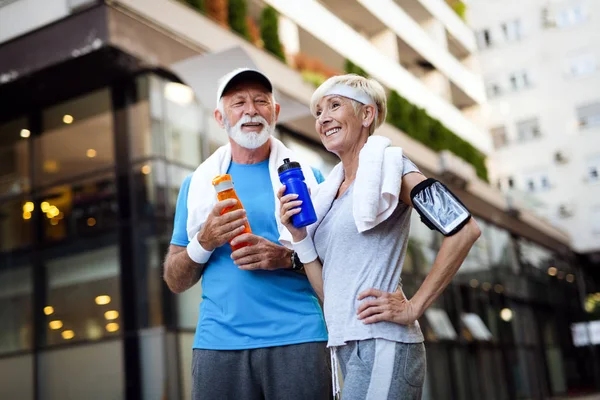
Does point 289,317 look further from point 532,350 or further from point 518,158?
point 518,158

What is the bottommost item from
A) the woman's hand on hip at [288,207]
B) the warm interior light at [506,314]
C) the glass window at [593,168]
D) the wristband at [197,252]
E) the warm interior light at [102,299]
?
the wristband at [197,252]

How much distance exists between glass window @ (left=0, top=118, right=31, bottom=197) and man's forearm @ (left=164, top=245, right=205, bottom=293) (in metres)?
8.67

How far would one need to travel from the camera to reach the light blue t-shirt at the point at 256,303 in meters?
2.97

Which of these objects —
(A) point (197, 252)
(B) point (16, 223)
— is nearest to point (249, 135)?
(A) point (197, 252)

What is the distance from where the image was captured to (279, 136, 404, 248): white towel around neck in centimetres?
258

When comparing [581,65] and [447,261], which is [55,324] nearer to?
[447,261]

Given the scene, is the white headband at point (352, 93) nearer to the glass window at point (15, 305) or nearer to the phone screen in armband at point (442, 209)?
the phone screen in armband at point (442, 209)

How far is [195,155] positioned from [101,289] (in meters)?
2.33

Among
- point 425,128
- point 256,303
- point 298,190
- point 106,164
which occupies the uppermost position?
point 425,128

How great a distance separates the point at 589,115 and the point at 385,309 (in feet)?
Result: 109

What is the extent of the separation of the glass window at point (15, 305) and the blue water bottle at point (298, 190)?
8.86 meters

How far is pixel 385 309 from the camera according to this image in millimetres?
2506

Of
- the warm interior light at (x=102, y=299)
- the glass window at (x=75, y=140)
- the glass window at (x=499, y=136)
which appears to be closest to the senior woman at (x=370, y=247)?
the warm interior light at (x=102, y=299)

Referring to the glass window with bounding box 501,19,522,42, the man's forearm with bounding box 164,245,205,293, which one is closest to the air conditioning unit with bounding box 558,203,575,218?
the glass window with bounding box 501,19,522,42
